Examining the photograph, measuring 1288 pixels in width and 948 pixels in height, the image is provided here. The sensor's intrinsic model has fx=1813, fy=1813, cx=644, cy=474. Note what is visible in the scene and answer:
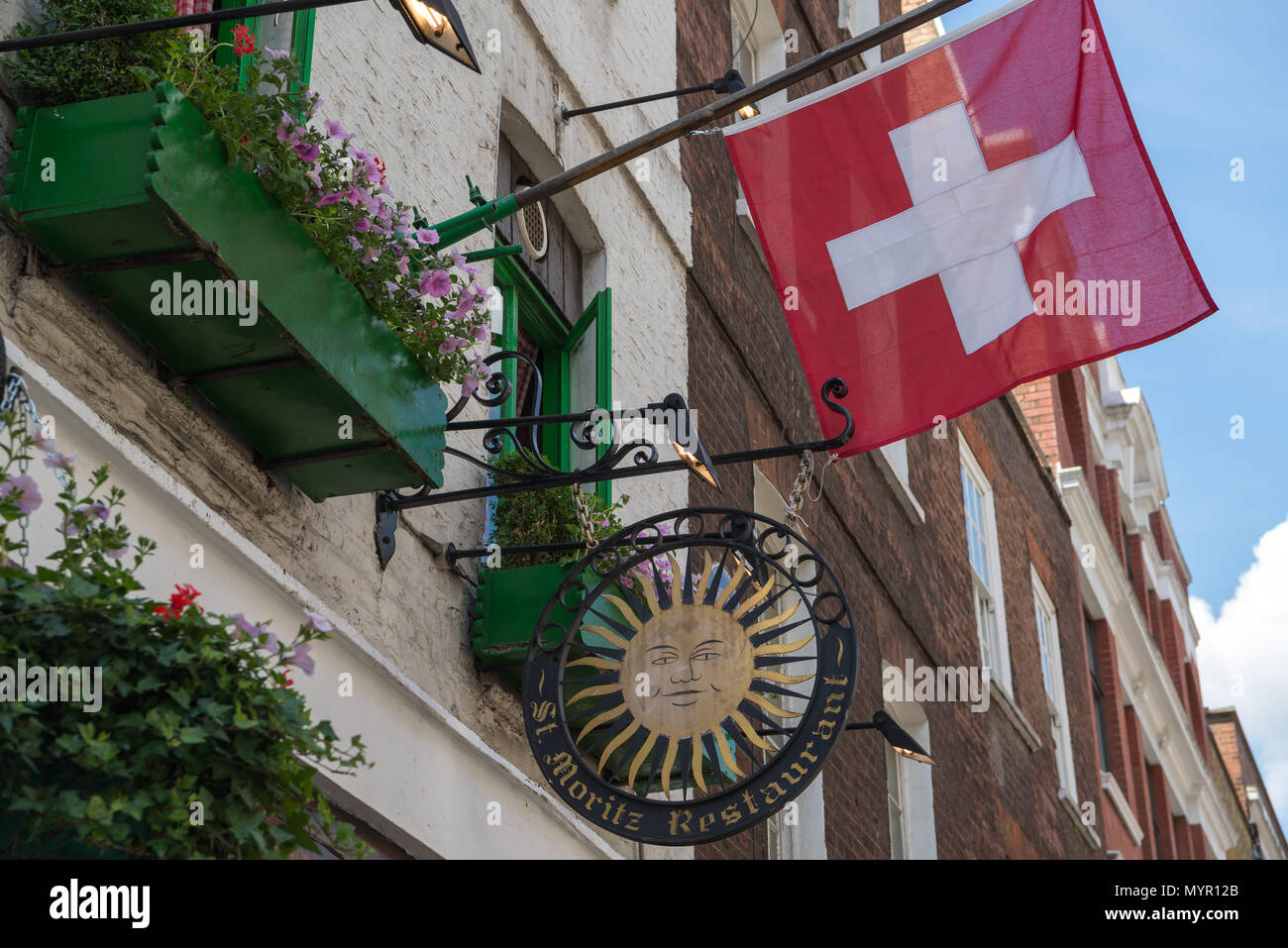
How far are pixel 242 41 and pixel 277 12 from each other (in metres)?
0.74

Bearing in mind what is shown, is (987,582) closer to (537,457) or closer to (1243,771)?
(537,457)

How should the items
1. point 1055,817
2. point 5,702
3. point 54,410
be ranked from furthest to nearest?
point 1055,817, point 54,410, point 5,702

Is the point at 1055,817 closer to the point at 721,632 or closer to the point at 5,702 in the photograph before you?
the point at 721,632

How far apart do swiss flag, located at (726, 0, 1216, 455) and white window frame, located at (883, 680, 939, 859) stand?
544 cm

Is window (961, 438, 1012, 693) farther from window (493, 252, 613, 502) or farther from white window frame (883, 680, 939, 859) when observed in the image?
window (493, 252, 613, 502)

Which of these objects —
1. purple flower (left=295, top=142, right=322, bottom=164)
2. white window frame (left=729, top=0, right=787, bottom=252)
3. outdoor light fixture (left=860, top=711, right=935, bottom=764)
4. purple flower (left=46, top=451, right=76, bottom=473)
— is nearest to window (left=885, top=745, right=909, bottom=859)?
outdoor light fixture (left=860, top=711, right=935, bottom=764)

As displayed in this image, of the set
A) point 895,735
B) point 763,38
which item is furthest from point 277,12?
point 763,38

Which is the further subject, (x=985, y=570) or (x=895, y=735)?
(x=985, y=570)

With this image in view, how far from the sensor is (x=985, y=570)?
1653 cm

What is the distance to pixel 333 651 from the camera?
18.2 ft

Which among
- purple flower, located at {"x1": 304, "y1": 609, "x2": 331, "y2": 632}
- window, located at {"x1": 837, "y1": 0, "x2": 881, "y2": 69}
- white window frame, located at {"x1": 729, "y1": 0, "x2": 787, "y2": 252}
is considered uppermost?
window, located at {"x1": 837, "y1": 0, "x2": 881, "y2": 69}

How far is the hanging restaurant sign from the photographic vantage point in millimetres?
5301

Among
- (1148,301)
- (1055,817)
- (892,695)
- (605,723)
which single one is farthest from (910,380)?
(1055,817)
